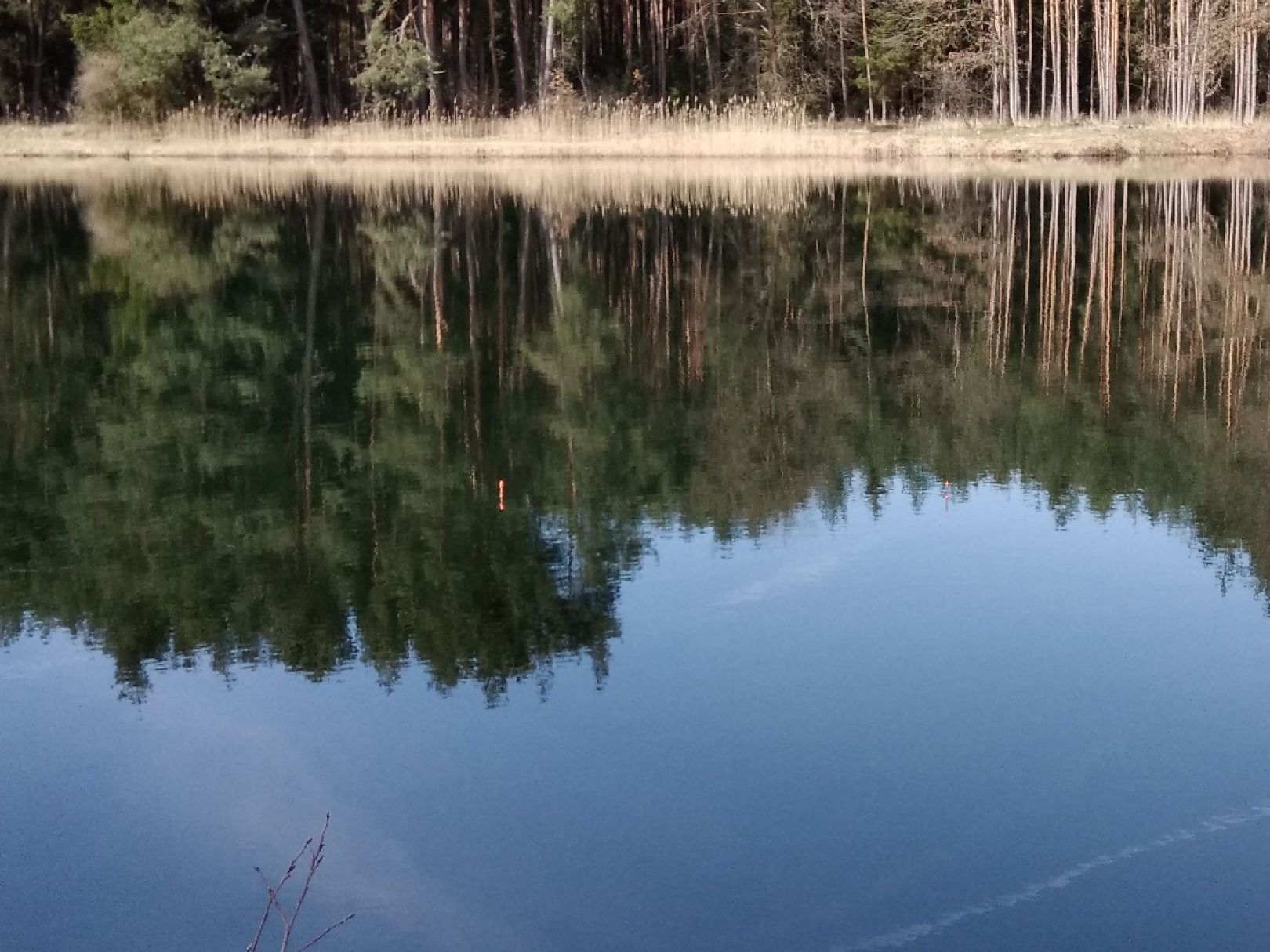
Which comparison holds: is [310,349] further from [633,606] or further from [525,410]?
[633,606]

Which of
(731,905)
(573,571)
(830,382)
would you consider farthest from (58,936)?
(830,382)

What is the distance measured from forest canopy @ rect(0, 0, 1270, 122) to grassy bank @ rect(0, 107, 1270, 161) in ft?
2.65

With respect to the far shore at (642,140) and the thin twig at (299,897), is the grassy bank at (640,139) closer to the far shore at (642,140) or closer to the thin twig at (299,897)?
the far shore at (642,140)

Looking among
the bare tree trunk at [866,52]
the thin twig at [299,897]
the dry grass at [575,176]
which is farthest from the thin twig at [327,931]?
the bare tree trunk at [866,52]

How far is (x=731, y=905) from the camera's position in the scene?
409 centimetres

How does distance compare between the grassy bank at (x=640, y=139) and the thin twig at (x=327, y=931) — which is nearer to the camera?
the thin twig at (x=327, y=931)

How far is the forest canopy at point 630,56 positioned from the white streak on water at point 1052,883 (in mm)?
32776

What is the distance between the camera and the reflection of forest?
6.58 m

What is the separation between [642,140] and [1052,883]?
102ft

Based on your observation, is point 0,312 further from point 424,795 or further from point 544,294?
point 424,795

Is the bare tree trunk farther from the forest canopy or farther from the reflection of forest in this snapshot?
the reflection of forest

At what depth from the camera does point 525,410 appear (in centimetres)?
988

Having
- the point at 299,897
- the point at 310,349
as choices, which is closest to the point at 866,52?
the point at 310,349

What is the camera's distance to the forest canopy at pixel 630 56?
37219mm
